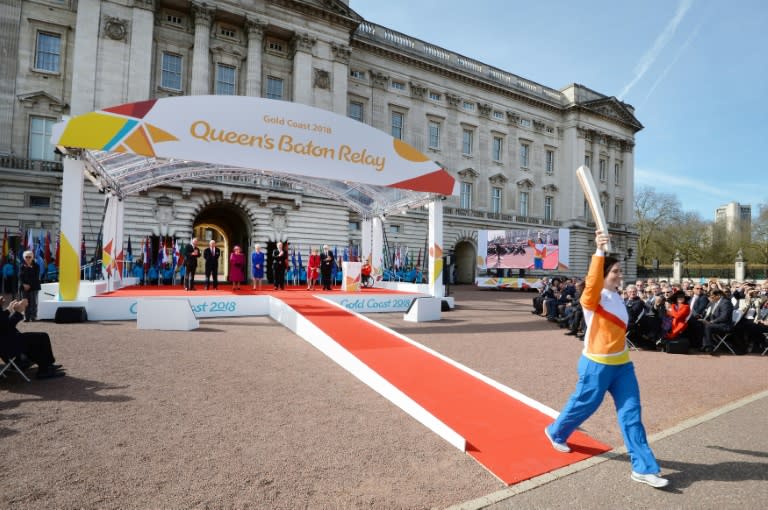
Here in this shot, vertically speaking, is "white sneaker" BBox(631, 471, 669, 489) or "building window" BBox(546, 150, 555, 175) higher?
"building window" BBox(546, 150, 555, 175)

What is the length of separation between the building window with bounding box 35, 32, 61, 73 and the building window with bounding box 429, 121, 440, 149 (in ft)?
84.1

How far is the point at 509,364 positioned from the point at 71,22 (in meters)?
28.6

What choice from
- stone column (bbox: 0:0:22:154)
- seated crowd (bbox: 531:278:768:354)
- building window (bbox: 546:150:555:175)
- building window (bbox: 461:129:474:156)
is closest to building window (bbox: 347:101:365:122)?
building window (bbox: 461:129:474:156)

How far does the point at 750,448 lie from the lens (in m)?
4.07

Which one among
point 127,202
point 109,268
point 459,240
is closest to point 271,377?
point 109,268

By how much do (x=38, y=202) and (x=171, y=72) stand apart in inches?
406

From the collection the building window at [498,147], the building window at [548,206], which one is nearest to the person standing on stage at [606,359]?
the building window at [498,147]

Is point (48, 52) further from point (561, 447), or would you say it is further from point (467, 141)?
point (467, 141)

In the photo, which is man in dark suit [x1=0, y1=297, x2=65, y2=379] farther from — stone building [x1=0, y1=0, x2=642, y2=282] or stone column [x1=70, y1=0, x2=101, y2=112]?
stone column [x1=70, y1=0, x2=101, y2=112]

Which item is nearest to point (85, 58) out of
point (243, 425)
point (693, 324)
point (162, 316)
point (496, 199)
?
point (162, 316)

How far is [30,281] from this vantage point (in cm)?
975

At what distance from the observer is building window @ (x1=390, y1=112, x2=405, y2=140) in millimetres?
34744

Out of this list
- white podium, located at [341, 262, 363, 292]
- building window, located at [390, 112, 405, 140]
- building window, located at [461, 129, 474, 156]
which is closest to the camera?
white podium, located at [341, 262, 363, 292]

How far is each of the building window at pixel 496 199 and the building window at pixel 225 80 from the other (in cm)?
2429
